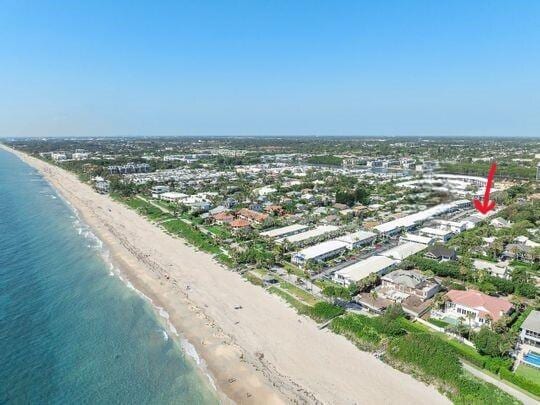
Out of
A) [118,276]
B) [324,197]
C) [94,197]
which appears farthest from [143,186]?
[118,276]

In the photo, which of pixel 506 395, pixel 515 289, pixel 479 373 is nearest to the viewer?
pixel 506 395

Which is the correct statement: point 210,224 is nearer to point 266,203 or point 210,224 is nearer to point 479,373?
point 266,203

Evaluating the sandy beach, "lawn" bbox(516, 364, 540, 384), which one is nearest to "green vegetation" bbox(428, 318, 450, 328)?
"lawn" bbox(516, 364, 540, 384)

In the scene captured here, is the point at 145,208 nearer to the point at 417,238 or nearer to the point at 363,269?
the point at 363,269

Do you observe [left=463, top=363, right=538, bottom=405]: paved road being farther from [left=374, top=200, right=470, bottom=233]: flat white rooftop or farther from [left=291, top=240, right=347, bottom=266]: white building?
[left=374, top=200, right=470, bottom=233]: flat white rooftop

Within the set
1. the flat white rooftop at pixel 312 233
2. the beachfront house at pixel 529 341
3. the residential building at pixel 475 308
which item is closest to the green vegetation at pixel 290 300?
the residential building at pixel 475 308

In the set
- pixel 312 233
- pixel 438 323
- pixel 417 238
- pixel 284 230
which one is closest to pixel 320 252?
pixel 312 233

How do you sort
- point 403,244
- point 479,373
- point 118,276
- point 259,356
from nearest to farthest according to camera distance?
point 479,373 < point 259,356 < point 118,276 < point 403,244
